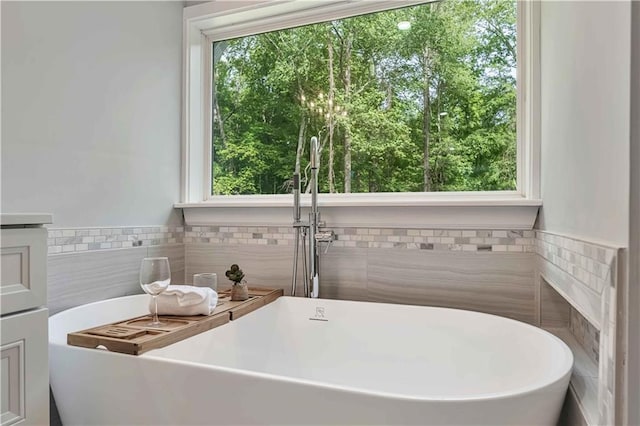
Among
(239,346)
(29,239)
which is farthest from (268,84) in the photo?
(29,239)

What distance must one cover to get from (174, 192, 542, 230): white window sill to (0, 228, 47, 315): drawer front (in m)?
1.25

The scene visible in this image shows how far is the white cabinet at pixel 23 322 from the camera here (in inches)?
38.4

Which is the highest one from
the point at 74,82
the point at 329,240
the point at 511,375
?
the point at 74,82

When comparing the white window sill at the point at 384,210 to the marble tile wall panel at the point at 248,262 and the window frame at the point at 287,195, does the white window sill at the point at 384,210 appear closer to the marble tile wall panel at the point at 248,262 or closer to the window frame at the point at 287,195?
the window frame at the point at 287,195

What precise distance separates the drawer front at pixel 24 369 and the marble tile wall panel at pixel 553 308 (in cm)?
172

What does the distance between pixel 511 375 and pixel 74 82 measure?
2.03m

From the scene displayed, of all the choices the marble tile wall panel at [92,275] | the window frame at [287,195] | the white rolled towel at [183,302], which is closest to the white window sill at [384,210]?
the window frame at [287,195]

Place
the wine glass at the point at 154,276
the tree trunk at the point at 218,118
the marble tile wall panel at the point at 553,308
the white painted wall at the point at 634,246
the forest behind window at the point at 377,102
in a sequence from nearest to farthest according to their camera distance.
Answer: the white painted wall at the point at 634,246 → the wine glass at the point at 154,276 → the marble tile wall panel at the point at 553,308 → the forest behind window at the point at 377,102 → the tree trunk at the point at 218,118

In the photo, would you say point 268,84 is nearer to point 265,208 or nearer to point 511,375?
point 265,208

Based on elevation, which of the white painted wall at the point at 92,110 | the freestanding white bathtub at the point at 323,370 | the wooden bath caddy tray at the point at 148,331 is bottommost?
the freestanding white bathtub at the point at 323,370

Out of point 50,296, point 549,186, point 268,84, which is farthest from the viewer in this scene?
point 268,84

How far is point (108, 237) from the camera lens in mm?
1981

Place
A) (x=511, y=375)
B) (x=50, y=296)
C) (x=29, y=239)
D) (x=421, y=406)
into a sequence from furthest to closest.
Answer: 1. (x=50, y=296)
2. (x=511, y=375)
3. (x=29, y=239)
4. (x=421, y=406)

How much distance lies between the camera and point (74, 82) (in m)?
1.81
